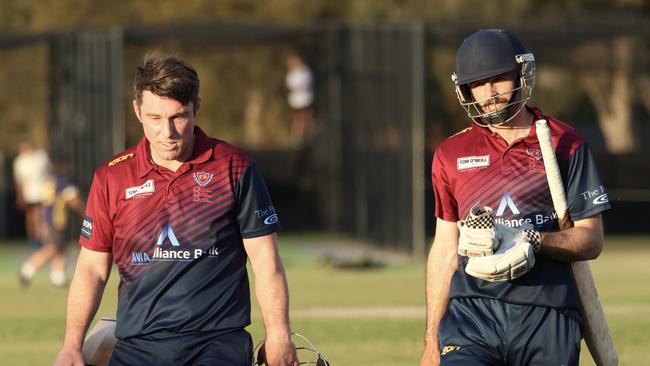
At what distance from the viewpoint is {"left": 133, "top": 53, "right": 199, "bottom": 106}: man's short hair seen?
6.47 m

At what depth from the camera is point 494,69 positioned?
657 cm

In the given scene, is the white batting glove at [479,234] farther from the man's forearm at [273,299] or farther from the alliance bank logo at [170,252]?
the alliance bank logo at [170,252]

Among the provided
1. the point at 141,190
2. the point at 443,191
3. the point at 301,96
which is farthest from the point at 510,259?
the point at 301,96

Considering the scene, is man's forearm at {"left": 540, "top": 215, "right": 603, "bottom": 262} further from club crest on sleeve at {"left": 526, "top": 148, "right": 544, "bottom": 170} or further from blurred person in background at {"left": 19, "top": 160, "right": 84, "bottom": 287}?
blurred person in background at {"left": 19, "top": 160, "right": 84, "bottom": 287}

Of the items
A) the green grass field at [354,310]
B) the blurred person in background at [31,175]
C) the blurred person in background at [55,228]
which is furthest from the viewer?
the blurred person in background at [31,175]

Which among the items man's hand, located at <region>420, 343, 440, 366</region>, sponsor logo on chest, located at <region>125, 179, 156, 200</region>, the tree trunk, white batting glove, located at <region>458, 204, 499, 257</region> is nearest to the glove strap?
white batting glove, located at <region>458, 204, 499, 257</region>

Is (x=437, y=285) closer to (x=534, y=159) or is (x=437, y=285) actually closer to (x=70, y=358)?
(x=534, y=159)

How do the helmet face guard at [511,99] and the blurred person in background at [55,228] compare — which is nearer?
the helmet face guard at [511,99]

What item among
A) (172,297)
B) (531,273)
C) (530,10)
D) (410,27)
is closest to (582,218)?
(531,273)

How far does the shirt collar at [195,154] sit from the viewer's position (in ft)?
22.2

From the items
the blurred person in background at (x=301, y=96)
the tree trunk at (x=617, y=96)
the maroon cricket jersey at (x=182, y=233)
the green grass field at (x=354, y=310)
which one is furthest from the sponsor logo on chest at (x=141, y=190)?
the tree trunk at (x=617, y=96)

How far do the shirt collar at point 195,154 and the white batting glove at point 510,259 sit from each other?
1.26 metres

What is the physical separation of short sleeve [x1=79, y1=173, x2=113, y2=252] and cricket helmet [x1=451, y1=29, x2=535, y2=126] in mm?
1612

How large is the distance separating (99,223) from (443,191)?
1.52m
